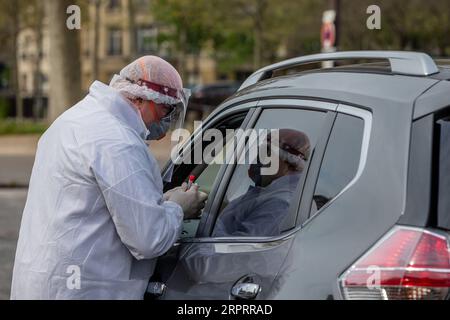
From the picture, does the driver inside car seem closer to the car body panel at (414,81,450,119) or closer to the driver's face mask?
the driver's face mask

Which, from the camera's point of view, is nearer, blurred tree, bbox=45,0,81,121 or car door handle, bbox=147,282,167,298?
car door handle, bbox=147,282,167,298

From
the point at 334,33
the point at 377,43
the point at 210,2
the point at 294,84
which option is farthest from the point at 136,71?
the point at 377,43

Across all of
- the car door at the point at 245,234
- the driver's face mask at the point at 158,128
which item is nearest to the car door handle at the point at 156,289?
the car door at the point at 245,234

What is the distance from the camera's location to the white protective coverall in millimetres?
3275

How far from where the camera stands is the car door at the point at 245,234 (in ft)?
9.72

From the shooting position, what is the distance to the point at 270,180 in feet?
11.5

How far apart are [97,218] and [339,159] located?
3.23ft

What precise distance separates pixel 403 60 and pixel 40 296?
5.22 ft

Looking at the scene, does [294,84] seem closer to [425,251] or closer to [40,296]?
[425,251]

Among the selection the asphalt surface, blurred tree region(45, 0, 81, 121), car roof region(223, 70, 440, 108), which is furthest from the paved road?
car roof region(223, 70, 440, 108)

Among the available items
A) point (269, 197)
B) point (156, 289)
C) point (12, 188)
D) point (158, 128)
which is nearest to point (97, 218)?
point (156, 289)

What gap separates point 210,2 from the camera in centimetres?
3619

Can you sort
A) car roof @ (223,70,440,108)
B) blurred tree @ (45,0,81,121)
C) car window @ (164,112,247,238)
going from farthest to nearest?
blurred tree @ (45,0,81,121) → car window @ (164,112,247,238) → car roof @ (223,70,440,108)

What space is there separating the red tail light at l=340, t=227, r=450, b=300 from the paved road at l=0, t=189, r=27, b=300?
5.39 metres
